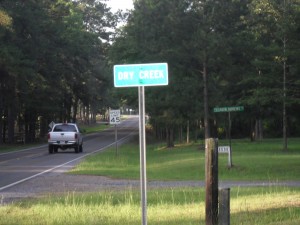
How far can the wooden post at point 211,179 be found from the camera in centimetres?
821

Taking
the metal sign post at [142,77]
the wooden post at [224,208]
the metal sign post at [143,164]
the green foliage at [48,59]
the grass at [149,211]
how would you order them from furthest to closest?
the green foliage at [48,59] < the grass at [149,211] < the wooden post at [224,208] < the metal sign post at [142,77] < the metal sign post at [143,164]

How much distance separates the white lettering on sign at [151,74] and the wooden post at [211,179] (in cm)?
159

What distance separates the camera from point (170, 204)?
41.5ft

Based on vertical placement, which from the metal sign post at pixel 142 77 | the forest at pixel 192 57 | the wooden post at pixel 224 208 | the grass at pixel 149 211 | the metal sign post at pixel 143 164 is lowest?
the grass at pixel 149 211

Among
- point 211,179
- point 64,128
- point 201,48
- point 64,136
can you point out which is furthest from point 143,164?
point 64,128

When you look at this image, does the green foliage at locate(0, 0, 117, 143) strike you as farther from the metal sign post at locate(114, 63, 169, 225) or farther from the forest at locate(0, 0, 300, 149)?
the metal sign post at locate(114, 63, 169, 225)

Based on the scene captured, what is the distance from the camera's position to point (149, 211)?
37.7ft

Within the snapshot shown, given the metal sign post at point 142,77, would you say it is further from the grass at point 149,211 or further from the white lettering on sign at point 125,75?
the grass at point 149,211

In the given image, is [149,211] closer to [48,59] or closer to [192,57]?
[192,57]

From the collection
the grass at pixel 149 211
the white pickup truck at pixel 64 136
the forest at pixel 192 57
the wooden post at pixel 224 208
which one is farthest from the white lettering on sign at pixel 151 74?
the white pickup truck at pixel 64 136

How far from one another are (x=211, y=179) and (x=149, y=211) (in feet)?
11.5

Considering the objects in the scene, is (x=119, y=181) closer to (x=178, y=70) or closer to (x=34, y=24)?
(x=178, y=70)

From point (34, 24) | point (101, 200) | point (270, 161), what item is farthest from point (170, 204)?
point (34, 24)

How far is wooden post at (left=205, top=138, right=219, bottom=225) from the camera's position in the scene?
821 centimetres
